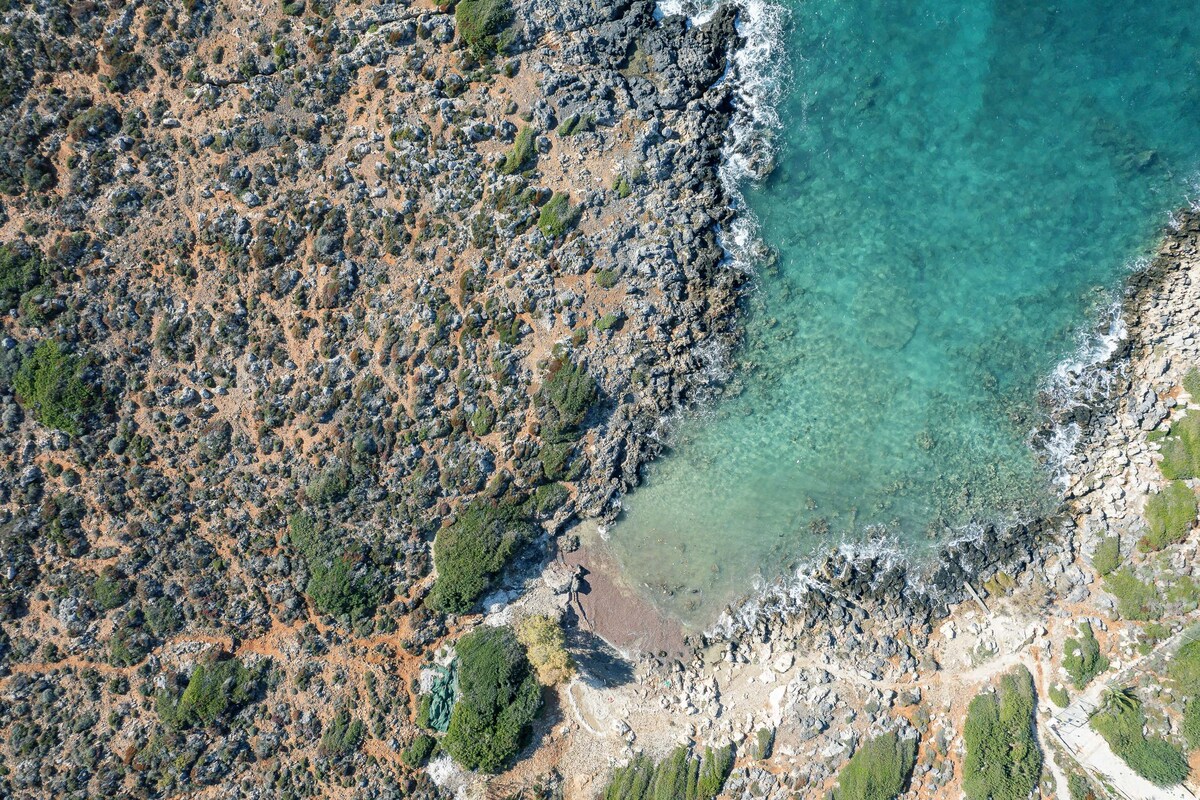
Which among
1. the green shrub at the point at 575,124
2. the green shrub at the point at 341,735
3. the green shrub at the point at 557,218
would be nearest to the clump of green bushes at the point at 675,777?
the green shrub at the point at 341,735

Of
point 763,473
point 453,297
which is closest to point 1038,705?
point 763,473

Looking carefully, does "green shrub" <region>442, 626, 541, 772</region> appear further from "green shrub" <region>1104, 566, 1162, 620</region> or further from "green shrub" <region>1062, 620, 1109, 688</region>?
"green shrub" <region>1104, 566, 1162, 620</region>

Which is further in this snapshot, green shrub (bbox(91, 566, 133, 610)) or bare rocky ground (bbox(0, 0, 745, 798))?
bare rocky ground (bbox(0, 0, 745, 798))

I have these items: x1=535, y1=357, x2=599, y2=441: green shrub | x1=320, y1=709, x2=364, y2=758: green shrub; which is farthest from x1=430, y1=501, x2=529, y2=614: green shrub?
x1=320, y1=709, x2=364, y2=758: green shrub

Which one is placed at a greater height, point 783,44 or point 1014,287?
point 783,44

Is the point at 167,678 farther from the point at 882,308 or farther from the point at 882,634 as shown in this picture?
the point at 882,308

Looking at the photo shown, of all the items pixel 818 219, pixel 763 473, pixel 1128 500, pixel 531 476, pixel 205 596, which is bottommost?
pixel 205 596
